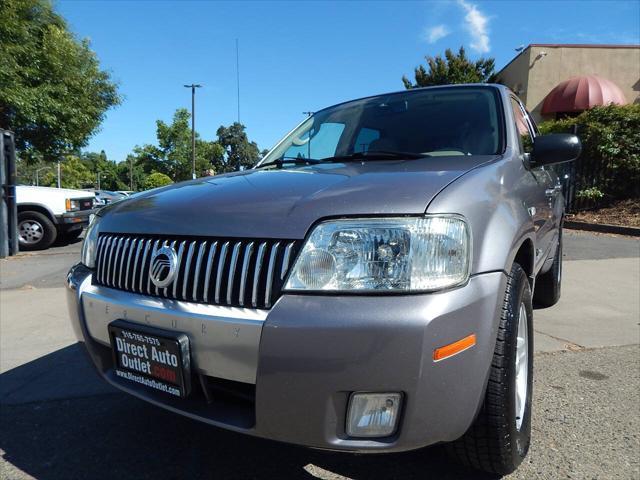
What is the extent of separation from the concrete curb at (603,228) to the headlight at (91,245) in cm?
1048

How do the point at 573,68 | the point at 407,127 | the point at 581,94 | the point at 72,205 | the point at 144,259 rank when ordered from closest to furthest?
1. the point at 144,259
2. the point at 407,127
3. the point at 72,205
4. the point at 581,94
5. the point at 573,68

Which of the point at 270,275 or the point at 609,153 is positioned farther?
the point at 609,153

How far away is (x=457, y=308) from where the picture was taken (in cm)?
151

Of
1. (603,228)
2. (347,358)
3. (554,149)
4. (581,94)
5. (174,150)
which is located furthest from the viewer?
(174,150)

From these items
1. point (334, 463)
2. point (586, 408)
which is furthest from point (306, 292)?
point (586, 408)

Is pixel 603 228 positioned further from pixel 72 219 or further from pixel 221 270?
pixel 221 270

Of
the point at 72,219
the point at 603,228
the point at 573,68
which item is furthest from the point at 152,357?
the point at 573,68

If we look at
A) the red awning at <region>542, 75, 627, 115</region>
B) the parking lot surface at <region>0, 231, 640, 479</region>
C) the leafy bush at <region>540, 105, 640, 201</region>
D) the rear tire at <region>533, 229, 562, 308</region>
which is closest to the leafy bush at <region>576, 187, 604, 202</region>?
the leafy bush at <region>540, 105, 640, 201</region>

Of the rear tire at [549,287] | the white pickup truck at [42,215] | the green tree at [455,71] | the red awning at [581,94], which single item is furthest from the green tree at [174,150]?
the rear tire at [549,287]

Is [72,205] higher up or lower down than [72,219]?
higher up

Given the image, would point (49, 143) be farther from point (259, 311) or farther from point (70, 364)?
point (259, 311)

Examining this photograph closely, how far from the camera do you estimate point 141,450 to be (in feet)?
7.46

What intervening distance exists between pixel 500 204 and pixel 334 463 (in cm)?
127

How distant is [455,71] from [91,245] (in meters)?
25.1
